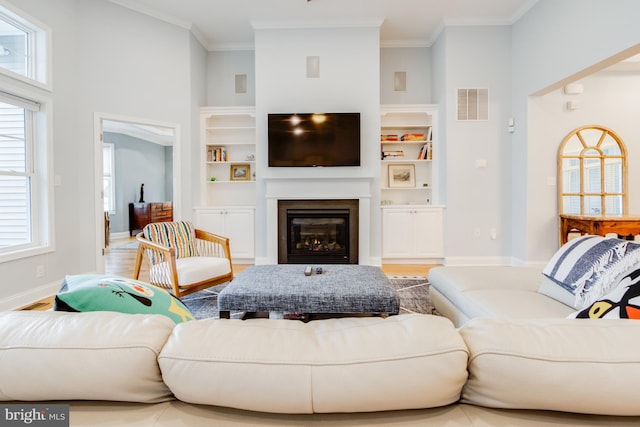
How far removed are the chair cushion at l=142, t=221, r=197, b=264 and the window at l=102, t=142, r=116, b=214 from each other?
551cm

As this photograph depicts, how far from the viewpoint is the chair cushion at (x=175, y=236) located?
3255 millimetres

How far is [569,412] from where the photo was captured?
2.15 feet

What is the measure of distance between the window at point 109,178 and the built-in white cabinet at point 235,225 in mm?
4375

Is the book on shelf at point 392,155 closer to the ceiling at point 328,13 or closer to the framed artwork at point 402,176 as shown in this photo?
the framed artwork at point 402,176

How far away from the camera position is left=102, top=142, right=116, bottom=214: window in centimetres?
784

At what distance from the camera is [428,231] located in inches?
189

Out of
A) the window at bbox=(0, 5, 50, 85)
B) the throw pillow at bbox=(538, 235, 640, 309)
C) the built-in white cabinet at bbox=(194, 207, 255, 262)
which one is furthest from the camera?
the built-in white cabinet at bbox=(194, 207, 255, 262)

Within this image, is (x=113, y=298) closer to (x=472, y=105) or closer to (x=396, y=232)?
(x=396, y=232)

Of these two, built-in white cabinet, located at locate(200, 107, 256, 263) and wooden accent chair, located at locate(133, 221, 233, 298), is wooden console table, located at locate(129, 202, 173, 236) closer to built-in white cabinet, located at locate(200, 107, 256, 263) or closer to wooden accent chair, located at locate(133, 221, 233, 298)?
built-in white cabinet, located at locate(200, 107, 256, 263)

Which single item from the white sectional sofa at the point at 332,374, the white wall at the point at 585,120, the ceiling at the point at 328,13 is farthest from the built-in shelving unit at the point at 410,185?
the white sectional sofa at the point at 332,374

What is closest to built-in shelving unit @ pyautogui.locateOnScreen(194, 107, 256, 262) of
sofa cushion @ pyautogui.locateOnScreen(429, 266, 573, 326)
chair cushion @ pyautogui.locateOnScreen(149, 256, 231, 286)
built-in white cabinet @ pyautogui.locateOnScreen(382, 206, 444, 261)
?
chair cushion @ pyautogui.locateOnScreen(149, 256, 231, 286)

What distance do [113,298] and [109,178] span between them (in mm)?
8327

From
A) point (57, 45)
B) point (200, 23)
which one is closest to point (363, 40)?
point (200, 23)

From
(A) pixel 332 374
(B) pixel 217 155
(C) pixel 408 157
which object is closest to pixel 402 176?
(C) pixel 408 157
